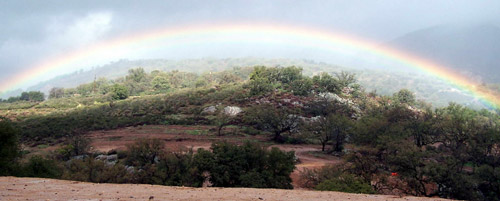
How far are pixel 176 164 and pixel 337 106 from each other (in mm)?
33865

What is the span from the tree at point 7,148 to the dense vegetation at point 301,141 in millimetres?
80

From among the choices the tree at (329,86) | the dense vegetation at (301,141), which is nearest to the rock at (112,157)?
the dense vegetation at (301,141)

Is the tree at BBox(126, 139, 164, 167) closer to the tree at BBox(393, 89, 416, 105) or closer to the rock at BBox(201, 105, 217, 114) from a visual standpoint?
the rock at BBox(201, 105, 217, 114)

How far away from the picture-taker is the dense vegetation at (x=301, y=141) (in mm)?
16562

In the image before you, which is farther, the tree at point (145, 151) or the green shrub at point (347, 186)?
the tree at point (145, 151)

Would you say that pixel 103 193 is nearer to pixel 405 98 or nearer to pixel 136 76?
pixel 405 98

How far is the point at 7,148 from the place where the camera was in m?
16.5

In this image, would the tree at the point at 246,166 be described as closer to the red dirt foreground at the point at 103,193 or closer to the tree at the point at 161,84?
the red dirt foreground at the point at 103,193

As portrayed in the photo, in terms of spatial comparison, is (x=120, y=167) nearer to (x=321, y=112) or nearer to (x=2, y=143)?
(x=2, y=143)

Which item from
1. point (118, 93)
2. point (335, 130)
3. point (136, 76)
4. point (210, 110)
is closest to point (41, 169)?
point (335, 130)

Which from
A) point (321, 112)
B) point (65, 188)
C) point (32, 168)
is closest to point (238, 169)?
point (65, 188)

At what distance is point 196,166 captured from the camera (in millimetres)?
17188

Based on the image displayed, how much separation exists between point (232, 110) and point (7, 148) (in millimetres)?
33395

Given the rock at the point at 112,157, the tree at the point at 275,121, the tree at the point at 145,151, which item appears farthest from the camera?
the tree at the point at 275,121
